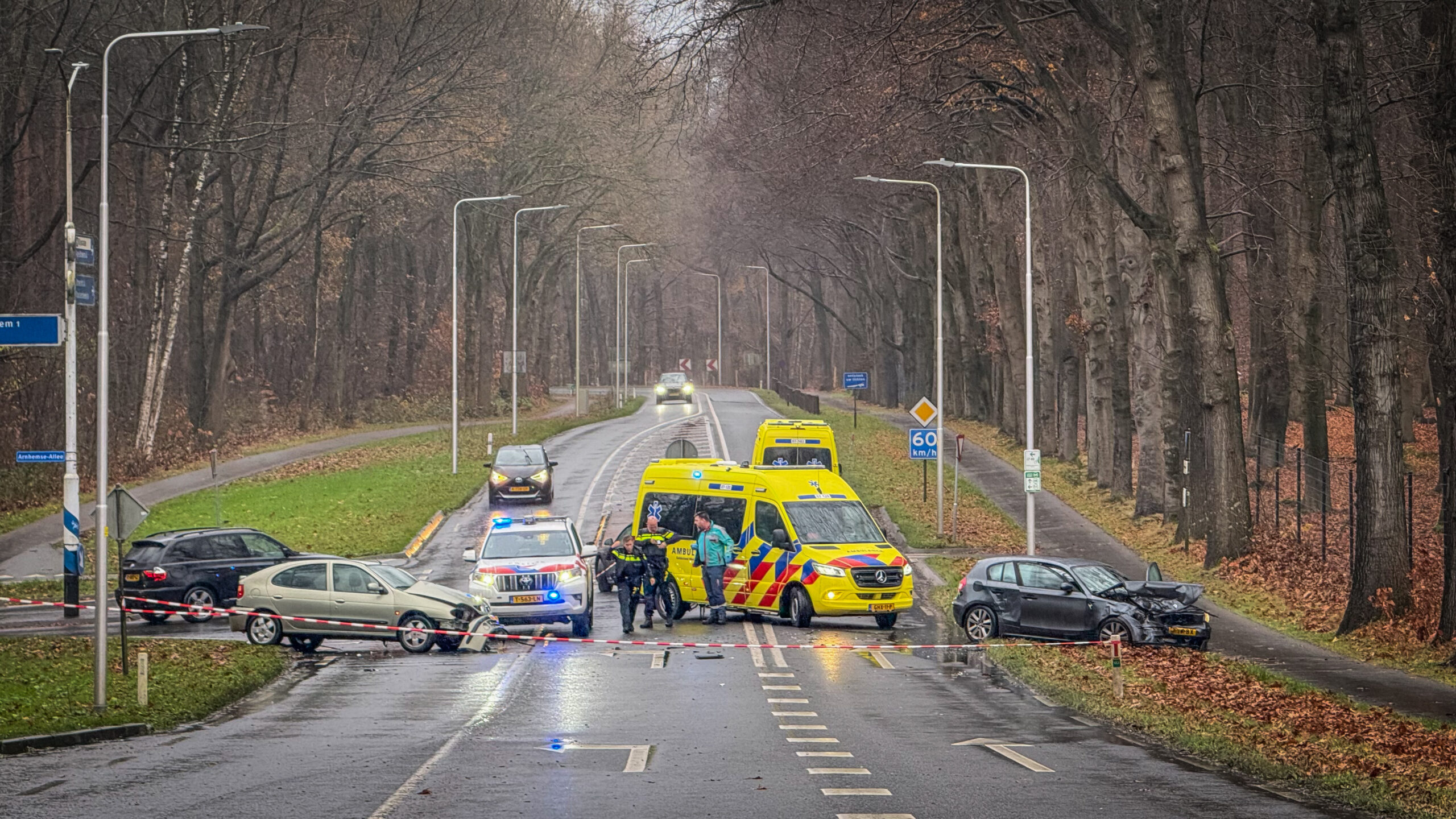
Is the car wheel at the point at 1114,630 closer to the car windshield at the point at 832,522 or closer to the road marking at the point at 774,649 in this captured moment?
the car windshield at the point at 832,522

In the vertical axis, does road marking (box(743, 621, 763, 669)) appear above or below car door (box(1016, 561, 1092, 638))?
below

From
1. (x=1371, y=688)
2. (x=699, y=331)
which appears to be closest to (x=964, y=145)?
(x=1371, y=688)

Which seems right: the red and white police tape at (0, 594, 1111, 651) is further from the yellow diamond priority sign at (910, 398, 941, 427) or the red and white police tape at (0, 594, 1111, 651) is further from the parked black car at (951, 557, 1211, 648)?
the yellow diamond priority sign at (910, 398, 941, 427)

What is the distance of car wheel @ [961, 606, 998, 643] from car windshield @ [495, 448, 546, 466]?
21973 mm

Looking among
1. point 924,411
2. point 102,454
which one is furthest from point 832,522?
point 924,411

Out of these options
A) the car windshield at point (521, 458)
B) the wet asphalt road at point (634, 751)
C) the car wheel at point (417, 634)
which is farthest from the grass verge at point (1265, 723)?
the car windshield at point (521, 458)

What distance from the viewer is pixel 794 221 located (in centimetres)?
7556

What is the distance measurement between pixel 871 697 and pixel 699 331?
135 metres

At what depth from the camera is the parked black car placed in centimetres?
2327

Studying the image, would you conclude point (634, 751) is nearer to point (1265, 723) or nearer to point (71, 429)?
point (1265, 723)

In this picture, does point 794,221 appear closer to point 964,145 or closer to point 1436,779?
point 964,145

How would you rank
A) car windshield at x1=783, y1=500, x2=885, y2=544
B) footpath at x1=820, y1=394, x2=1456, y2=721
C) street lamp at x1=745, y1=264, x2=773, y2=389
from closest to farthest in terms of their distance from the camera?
footpath at x1=820, y1=394, x2=1456, y2=721 → car windshield at x1=783, y1=500, x2=885, y2=544 → street lamp at x1=745, y1=264, x2=773, y2=389

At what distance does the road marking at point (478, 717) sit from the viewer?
41.0ft

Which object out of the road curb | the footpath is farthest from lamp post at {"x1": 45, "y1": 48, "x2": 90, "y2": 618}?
the footpath
